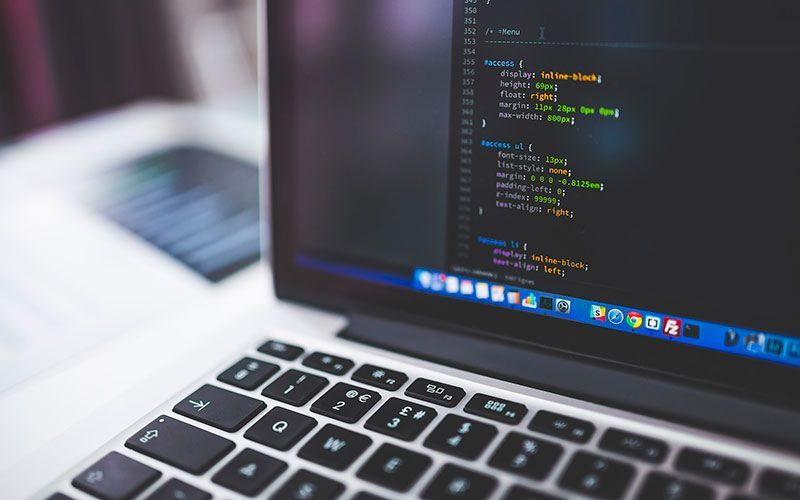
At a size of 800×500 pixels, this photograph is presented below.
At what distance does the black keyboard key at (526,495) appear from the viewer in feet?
1.14

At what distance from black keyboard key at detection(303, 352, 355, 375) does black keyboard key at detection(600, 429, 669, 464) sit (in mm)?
166

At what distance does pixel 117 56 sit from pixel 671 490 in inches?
42.4

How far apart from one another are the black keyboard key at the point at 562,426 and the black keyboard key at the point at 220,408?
16 centimetres

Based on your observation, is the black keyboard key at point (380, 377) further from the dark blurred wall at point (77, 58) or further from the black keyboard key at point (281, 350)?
the dark blurred wall at point (77, 58)

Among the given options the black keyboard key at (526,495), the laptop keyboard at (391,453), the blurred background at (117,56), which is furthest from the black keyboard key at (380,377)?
the blurred background at (117,56)

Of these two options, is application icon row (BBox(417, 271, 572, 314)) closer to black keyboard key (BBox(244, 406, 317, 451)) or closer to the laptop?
the laptop

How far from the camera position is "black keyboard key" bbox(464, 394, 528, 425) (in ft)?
1.33

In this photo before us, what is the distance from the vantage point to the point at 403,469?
1.22 ft

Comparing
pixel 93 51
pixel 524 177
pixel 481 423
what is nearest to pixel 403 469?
pixel 481 423

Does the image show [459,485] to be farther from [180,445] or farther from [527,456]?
[180,445]

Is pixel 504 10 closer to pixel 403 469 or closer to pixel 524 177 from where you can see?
pixel 524 177

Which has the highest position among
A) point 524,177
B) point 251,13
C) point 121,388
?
point 251,13

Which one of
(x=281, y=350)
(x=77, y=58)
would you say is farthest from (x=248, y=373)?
(x=77, y=58)

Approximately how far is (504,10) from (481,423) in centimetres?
24
